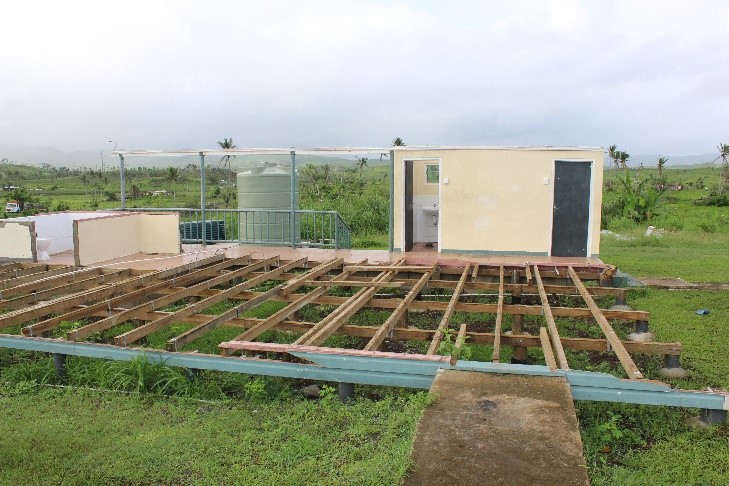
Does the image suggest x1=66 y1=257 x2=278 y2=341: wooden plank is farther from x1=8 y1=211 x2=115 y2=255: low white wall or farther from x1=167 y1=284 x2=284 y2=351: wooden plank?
x1=8 y1=211 x2=115 y2=255: low white wall

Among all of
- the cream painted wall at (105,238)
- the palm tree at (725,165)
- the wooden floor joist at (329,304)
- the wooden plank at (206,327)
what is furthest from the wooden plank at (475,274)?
the palm tree at (725,165)

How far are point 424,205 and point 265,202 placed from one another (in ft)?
11.8

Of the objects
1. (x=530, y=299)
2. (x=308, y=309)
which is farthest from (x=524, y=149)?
(x=308, y=309)

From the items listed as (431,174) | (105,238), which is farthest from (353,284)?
(105,238)

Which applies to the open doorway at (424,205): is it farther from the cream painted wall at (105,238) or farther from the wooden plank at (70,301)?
the cream painted wall at (105,238)

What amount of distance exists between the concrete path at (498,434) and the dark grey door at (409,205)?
6.52m

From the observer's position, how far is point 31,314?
6223 millimetres

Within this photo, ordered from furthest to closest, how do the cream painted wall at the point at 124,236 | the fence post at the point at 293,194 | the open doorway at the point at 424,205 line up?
the open doorway at the point at 424,205 → the fence post at the point at 293,194 → the cream painted wall at the point at 124,236

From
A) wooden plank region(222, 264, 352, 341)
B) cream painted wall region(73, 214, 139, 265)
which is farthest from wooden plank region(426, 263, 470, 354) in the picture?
cream painted wall region(73, 214, 139, 265)

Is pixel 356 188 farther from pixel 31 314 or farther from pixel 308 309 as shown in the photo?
pixel 31 314

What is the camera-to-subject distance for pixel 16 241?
9789 millimetres

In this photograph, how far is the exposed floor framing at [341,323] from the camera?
184 inches

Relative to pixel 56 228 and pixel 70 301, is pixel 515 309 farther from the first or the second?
pixel 56 228

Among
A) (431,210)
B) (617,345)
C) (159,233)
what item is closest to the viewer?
(617,345)
